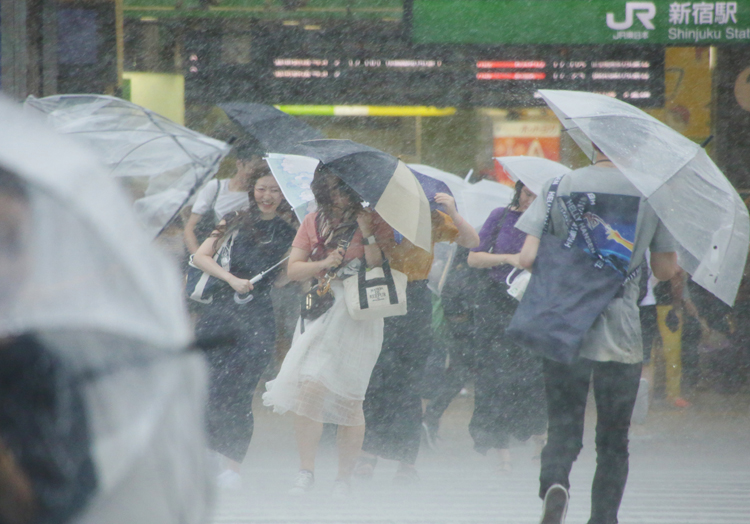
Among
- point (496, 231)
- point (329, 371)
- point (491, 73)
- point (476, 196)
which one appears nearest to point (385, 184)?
point (329, 371)

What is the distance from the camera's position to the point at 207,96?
330 inches

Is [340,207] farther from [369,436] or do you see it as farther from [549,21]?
[549,21]

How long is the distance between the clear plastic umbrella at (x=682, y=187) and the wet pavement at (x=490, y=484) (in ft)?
4.23

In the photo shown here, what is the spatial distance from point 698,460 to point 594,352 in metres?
2.65

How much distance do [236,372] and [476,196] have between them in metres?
2.55

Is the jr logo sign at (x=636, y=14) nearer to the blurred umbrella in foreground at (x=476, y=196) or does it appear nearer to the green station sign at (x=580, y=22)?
the green station sign at (x=580, y=22)

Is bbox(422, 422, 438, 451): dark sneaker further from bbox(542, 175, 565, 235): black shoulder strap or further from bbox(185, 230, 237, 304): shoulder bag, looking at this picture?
bbox(542, 175, 565, 235): black shoulder strap

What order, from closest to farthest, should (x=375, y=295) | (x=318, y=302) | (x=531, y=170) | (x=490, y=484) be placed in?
1. (x=375, y=295)
2. (x=318, y=302)
3. (x=490, y=484)
4. (x=531, y=170)

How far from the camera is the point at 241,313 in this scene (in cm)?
487

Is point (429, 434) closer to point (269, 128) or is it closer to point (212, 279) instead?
point (212, 279)

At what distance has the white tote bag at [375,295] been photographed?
4.35m

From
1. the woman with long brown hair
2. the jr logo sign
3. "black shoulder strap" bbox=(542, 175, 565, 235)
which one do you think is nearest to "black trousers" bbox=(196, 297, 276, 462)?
the woman with long brown hair

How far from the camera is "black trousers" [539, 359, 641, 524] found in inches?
141

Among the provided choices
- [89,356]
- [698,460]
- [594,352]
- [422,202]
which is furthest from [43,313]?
[698,460]
